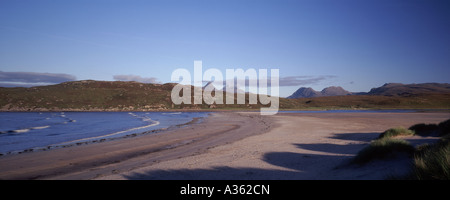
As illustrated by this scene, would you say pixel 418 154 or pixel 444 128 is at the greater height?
pixel 418 154

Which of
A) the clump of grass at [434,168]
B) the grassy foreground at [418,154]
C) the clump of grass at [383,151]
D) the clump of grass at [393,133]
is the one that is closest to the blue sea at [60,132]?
the clump of grass at [383,151]

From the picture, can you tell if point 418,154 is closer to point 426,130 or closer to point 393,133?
point 393,133

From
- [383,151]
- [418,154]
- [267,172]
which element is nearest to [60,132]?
[267,172]

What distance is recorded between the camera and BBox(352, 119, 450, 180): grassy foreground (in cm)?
502

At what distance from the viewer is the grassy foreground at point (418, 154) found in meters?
5.02

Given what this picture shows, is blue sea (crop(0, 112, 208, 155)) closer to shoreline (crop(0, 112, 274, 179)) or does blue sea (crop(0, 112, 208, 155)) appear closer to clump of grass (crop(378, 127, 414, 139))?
shoreline (crop(0, 112, 274, 179))

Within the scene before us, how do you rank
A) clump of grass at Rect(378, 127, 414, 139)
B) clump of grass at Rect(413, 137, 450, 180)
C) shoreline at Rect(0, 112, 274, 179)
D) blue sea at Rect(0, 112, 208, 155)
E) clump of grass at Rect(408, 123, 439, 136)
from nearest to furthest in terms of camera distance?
clump of grass at Rect(413, 137, 450, 180)
shoreline at Rect(0, 112, 274, 179)
clump of grass at Rect(378, 127, 414, 139)
clump of grass at Rect(408, 123, 439, 136)
blue sea at Rect(0, 112, 208, 155)

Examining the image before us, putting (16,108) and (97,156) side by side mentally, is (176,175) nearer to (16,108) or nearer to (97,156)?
(97,156)

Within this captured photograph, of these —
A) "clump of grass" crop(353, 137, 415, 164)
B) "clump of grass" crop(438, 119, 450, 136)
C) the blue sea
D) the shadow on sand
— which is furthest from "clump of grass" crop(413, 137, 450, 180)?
the blue sea

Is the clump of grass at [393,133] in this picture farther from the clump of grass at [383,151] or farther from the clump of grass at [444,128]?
the clump of grass at [383,151]

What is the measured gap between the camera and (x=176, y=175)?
8.03 metres

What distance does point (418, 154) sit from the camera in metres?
7.43
